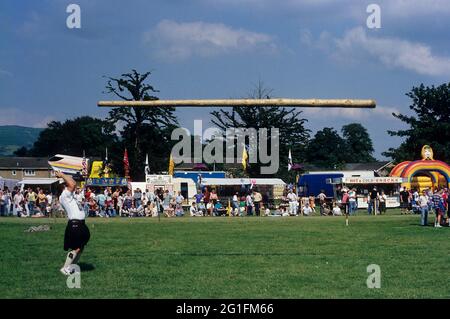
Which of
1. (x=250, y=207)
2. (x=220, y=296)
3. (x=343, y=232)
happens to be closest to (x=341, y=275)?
(x=220, y=296)

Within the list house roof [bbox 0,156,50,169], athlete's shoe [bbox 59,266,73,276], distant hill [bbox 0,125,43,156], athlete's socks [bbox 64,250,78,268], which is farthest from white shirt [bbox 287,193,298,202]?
distant hill [bbox 0,125,43,156]

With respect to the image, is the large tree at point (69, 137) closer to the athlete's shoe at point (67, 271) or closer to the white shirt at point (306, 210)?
the white shirt at point (306, 210)

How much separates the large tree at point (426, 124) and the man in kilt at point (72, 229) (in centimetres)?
5269

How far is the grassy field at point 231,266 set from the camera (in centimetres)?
870

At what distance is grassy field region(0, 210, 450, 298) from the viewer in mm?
8703

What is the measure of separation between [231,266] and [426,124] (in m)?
53.8

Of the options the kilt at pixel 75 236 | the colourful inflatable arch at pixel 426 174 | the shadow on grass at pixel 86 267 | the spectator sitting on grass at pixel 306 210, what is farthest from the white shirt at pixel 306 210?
the kilt at pixel 75 236

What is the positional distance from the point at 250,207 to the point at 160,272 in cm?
2448

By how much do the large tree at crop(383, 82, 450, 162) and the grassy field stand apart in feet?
145

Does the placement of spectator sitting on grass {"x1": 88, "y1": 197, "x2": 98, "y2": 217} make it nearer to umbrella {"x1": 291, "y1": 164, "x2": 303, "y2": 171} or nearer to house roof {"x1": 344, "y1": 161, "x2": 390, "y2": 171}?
umbrella {"x1": 291, "y1": 164, "x2": 303, "y2": 171}

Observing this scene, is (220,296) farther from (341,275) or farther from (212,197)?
(212,197)

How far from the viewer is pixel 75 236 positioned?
34.3ft

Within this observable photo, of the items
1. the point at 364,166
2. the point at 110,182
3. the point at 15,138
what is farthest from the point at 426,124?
the point at 15,138
